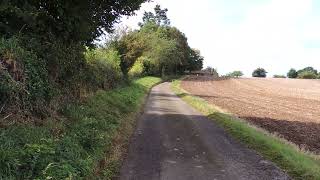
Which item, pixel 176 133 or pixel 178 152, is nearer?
pixel 178 152

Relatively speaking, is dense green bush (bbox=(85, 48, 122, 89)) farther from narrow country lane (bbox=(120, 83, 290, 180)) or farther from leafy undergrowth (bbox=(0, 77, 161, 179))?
leafy undergrowth (bbox=(0, 77, 161, 179))

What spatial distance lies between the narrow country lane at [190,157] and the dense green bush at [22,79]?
3.06m

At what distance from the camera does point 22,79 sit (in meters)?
12.0

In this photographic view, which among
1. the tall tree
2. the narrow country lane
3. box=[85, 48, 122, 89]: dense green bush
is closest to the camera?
the narrow country lane

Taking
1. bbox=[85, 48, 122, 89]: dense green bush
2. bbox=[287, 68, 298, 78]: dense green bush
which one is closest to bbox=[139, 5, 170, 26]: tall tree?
bbox=[287, 68, 298, 78]: dense green bush

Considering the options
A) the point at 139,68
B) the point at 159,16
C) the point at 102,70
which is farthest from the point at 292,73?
the point at 102,70

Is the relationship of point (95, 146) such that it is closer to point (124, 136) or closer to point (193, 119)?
point (124, 136)

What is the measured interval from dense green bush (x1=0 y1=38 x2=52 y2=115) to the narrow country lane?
306 cm

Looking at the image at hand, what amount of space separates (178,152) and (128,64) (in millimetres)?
28076

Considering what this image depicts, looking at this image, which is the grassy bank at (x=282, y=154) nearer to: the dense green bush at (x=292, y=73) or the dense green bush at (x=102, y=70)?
the dense green bush at (x=102, y=70)

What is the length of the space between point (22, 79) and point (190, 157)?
17.9 feet

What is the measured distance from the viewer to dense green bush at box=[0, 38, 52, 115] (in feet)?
35.9

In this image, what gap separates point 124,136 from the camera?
675 inches

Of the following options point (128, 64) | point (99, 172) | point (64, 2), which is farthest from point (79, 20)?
point (128, 64)
